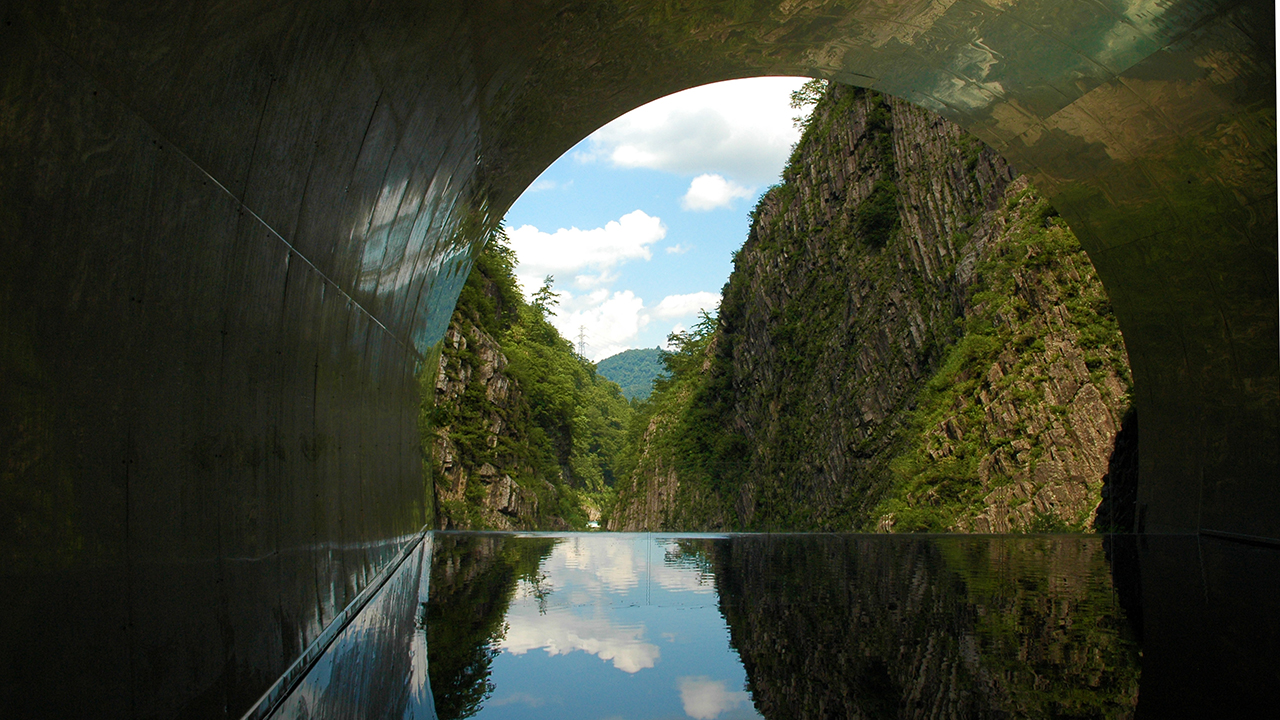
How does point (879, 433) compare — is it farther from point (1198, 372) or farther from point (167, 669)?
point (167, 669)

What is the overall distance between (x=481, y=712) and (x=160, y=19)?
2.48 meters

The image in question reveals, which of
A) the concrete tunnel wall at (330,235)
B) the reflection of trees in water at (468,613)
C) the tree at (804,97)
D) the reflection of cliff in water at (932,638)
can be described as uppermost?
the tree at (804,97)

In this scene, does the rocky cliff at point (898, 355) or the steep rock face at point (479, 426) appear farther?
the steep rock face at point (479, 426)

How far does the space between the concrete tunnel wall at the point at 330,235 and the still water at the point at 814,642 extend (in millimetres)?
513

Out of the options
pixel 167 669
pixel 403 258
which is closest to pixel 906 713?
pixel 167 669

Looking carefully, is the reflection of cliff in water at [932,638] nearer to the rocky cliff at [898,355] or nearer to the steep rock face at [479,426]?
the rocky cliff at [898,355]

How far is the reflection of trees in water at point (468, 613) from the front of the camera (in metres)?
3.70

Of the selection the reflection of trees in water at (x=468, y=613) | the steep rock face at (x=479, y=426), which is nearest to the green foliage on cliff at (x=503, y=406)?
the steep rock face at (x=479, y=426)

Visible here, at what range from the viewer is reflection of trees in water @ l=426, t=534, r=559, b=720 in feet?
12.1

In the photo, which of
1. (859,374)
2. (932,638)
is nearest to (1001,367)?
(859,374)

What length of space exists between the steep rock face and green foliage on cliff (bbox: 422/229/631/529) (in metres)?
0.05

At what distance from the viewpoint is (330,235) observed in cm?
438

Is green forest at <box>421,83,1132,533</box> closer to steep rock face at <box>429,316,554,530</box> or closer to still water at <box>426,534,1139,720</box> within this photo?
steep rock face at <box>429,316,554,530</box>

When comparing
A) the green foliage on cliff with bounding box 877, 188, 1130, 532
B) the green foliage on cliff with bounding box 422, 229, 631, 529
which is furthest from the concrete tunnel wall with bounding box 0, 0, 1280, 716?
the green foliage on cliff with bounding box 422, 229, 631, 529
